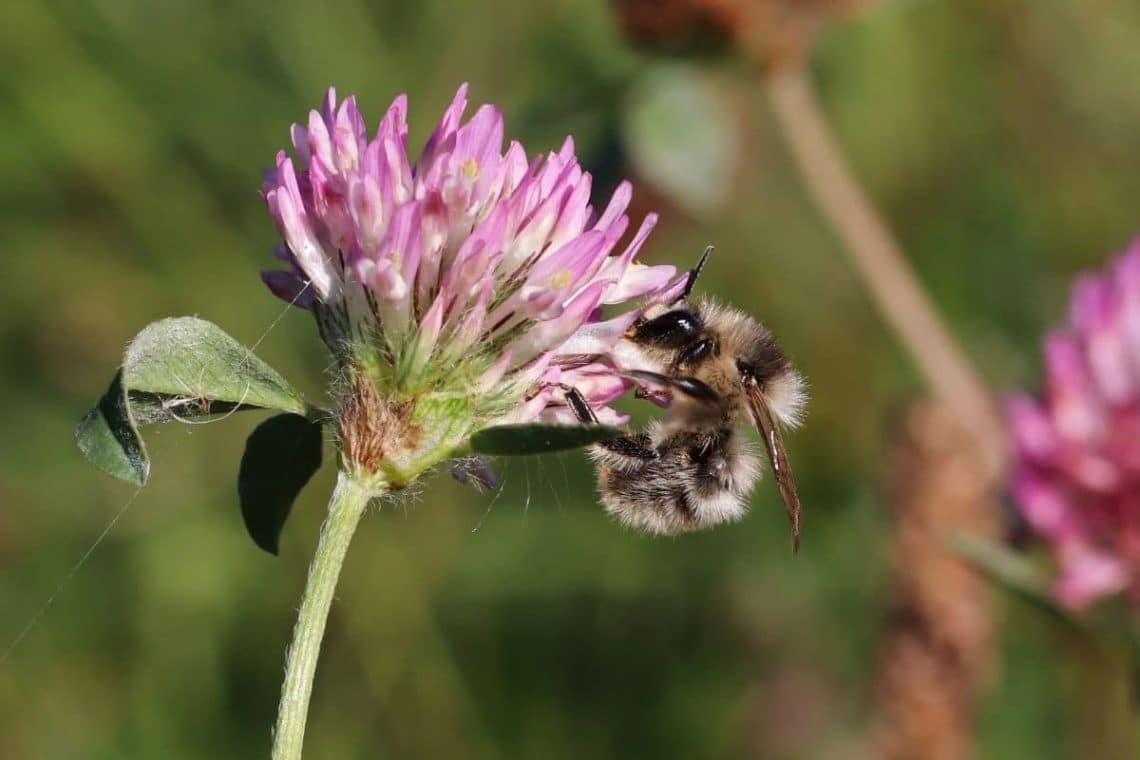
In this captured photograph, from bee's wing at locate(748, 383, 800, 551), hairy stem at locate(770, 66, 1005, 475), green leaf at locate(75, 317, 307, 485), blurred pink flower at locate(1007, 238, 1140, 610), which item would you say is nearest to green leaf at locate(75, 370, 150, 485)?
green leaf at locate(75, 317, 307, 485)

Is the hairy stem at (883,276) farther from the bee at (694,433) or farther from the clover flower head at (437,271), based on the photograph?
the clover flower head at (437,271)

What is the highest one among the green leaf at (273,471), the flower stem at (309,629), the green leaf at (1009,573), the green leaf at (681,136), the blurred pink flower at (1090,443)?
the green leaf at (681,136)

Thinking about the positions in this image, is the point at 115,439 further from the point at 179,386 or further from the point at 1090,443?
the point at 1090,443

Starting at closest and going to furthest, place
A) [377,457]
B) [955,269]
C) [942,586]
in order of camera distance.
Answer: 1. [377,457]
2. [942,586]
3. [955,269]

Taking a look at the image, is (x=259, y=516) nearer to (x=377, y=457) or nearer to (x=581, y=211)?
(x=377, y=457)

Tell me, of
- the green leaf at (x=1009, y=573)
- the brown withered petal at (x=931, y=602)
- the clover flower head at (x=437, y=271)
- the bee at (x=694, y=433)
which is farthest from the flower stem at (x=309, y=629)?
the brown withered petal at (x=931, y=602)

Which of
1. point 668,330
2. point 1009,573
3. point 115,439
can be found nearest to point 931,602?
point 1009,573

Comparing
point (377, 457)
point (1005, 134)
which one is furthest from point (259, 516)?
point (1005, 134)
